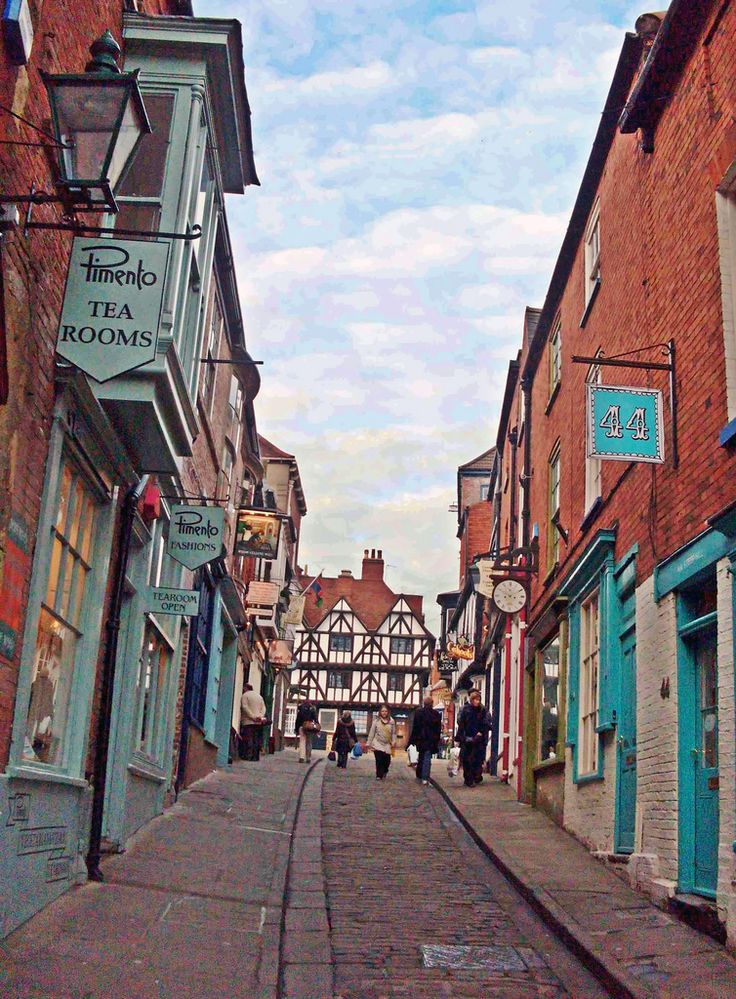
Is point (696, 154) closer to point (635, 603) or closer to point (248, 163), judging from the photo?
point (635, 603)

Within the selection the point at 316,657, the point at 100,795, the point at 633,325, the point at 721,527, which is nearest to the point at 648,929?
the point at 721,527

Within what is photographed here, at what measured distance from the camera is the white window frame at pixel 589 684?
12133mm

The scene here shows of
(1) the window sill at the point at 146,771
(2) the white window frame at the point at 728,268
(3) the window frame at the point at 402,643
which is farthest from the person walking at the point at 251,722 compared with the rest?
(3) the window frame at the point at 402,643

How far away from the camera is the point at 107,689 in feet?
29.2

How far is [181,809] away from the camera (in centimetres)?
1284

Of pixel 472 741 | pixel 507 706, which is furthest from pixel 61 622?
pixel 507 706

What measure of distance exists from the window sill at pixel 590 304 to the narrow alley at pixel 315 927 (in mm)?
6520

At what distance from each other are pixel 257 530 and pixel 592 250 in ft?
32.1

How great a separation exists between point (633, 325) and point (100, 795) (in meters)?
6.92

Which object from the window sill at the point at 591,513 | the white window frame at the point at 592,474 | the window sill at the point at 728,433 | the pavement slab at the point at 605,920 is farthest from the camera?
the white window frame at the point at 592,474

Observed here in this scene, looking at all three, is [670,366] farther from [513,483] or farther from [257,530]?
[513,483]

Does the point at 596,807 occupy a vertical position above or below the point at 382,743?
below

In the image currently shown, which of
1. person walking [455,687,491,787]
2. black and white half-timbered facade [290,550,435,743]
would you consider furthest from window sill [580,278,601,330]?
black and white half-timbered facade [290,550,435,743]

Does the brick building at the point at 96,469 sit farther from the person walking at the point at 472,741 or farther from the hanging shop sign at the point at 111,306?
the person walking at the point at 472,741
